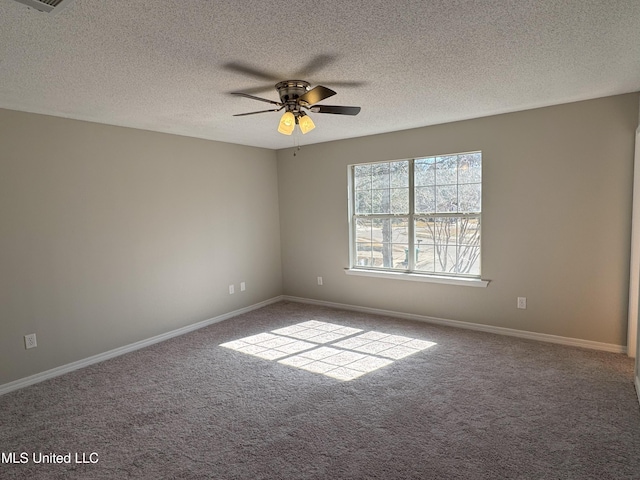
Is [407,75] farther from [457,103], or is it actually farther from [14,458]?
[14,458]

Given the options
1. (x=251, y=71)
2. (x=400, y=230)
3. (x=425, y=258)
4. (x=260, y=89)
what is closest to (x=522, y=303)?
(x=425, y=258)

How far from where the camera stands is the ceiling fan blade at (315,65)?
2.31 m

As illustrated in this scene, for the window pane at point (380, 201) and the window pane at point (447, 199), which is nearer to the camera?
the window pane at point (447, 199)

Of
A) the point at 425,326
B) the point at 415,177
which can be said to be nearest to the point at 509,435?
the point at 425,326

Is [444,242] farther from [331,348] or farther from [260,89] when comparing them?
[260,89]

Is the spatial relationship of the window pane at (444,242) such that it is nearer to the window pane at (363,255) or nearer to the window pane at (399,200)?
the window pane at (399,200)

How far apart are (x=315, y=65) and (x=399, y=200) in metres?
2.62

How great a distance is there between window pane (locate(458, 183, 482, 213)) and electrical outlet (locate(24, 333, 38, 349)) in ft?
14.2

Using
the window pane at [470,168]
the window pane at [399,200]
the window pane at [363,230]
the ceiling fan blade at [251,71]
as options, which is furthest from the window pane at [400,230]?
the ceiling fan blade at [251,71]

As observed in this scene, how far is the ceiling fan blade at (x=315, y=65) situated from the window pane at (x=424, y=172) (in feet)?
7.63

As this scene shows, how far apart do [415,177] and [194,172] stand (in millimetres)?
2661

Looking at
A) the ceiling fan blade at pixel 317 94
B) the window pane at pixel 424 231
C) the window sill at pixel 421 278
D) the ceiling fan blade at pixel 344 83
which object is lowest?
the window sill at pixel 421 278

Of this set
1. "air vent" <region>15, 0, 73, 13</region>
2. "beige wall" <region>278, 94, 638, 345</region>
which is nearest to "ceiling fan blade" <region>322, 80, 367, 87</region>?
"beige wall" <region>278, 94, 638, 345</region>

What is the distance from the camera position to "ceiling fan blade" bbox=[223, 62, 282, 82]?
2391mm
